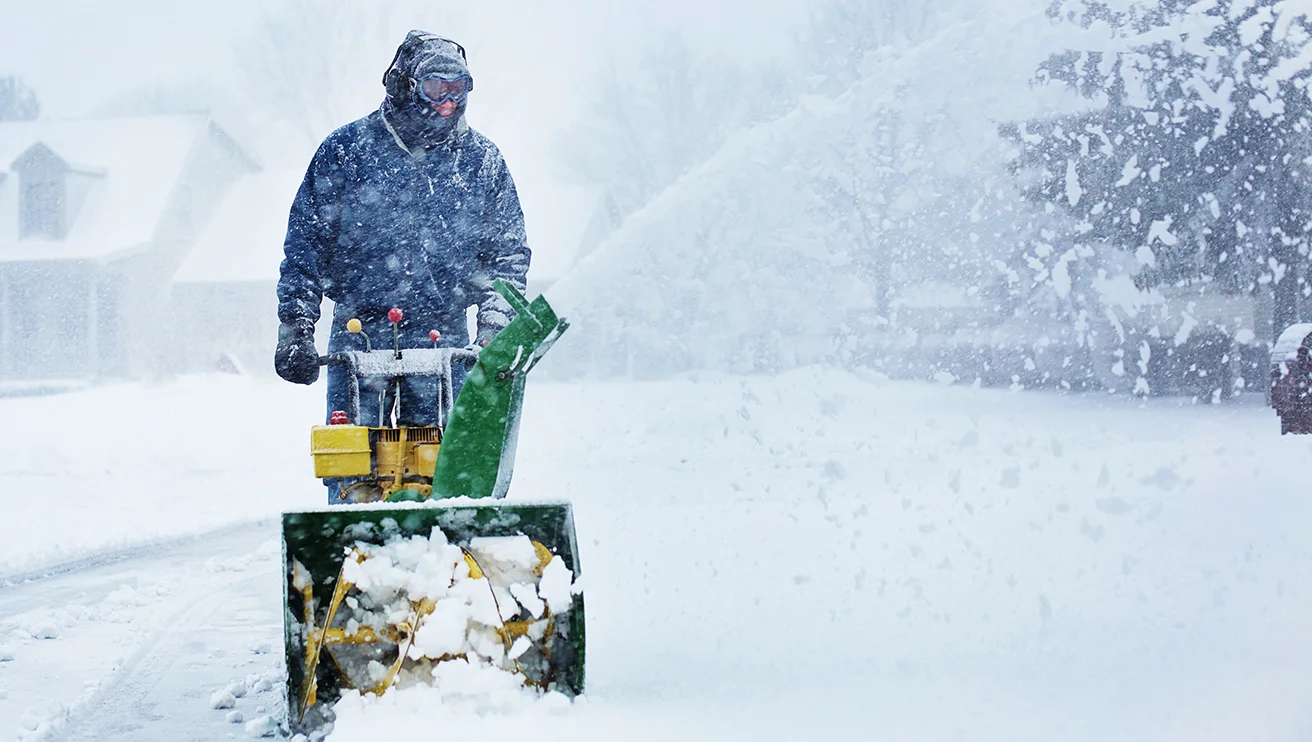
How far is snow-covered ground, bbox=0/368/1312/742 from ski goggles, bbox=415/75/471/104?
2068 mm

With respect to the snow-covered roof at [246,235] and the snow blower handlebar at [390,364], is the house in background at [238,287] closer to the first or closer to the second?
the snow-covered roof at [246,235]

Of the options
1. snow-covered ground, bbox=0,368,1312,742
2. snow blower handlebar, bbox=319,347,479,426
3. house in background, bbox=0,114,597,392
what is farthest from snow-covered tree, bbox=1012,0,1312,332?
house in background, bbox=0,114,597,392

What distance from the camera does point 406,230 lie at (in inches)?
182

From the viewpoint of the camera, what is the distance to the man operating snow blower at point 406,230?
4375 millimetres

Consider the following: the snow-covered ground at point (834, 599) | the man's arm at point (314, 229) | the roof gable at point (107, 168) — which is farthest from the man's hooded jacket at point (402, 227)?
the roof gable at point (107, 168)

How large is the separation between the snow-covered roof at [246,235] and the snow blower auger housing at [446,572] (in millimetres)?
31437

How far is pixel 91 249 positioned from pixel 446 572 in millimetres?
33846

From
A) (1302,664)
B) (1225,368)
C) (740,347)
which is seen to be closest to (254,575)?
(1302,664)

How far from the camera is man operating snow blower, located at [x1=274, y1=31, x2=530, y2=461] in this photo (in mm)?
4375

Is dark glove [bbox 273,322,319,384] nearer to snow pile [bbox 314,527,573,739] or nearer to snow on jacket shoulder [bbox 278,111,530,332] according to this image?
snow on jacket shoulder [bbox 278,111,530,332]

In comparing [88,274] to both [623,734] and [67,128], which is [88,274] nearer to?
[67,128]

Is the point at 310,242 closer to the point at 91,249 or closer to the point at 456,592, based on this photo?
the point at 456,592

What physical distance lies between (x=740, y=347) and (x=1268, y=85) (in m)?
8.71

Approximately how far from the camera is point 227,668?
15.6ft
